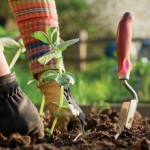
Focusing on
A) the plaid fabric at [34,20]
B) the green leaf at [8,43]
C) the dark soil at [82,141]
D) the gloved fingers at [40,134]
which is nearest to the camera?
the dark soil at [82,141]

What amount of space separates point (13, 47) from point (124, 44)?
1.28ft

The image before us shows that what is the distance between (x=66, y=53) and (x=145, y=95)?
282 inches

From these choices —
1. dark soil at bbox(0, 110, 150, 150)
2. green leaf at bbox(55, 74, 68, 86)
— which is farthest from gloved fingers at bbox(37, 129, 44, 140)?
green leaf at bbox(55, 74, 68, 86)

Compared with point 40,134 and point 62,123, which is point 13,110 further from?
point 62,123

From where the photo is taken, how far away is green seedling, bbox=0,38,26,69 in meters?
1.65

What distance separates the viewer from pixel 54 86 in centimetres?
145

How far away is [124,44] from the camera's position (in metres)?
1.56

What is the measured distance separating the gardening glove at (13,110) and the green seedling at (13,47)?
497mm

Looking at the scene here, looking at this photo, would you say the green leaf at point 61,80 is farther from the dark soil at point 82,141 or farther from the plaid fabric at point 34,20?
the plaid fabric at point 34,20

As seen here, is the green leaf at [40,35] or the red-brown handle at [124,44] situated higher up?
the green leaf at [40,35]

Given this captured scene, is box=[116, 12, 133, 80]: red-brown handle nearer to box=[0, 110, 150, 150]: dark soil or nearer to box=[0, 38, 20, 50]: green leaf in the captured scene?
box=[0, 110, 150, 150]: dark soil

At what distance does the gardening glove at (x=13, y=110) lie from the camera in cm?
114

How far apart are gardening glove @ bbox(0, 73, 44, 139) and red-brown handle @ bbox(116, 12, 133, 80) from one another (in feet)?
1.51

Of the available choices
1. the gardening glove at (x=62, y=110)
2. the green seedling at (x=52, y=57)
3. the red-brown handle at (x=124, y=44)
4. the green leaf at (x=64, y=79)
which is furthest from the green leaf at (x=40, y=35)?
the red-brown handle at (x=124, y=44)
